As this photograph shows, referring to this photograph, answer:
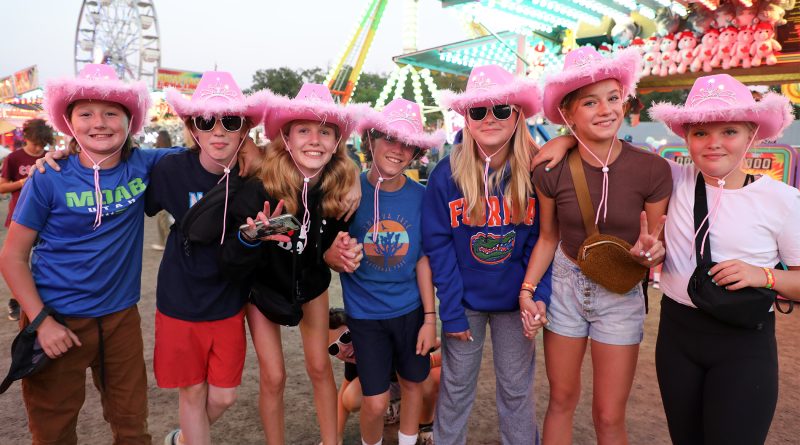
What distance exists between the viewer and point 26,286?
224cm

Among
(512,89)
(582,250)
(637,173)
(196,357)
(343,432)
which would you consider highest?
(512,89)

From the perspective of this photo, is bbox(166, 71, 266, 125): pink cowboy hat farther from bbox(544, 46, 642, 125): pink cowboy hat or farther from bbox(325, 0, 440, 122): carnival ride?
bbox(325, 0, 440, 122): carnival ride

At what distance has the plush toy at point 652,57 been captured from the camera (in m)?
7.85

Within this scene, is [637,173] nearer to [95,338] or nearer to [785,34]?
[95,338]

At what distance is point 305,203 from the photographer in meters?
2.45

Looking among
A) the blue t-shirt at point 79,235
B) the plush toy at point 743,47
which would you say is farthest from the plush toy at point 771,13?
the blue t-shirt at point 79,235

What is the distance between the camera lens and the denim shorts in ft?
7.27

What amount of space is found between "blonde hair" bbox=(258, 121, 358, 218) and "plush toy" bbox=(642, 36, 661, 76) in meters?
7.15

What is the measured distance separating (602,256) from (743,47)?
673cm

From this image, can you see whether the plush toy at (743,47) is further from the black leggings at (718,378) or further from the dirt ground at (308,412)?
the black leggings at (718,378)

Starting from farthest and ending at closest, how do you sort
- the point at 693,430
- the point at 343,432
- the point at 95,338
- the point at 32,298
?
the point at 343,432 < the point at 95,338 < the point at 32,298 < the point at 693,430

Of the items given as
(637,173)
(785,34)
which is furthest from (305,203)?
(785,34)

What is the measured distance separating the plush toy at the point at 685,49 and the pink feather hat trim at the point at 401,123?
6.60 m

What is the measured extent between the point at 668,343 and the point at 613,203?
0.65 metres
